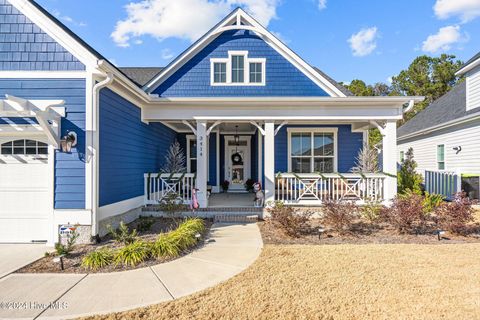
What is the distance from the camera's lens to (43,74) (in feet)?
18.7

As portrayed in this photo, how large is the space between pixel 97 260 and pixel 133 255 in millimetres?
562

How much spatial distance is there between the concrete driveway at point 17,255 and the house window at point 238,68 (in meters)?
7.80

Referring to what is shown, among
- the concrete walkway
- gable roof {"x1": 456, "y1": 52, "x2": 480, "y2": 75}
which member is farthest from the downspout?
gable roof {"x1": 456, "y1": 52, "x2": 480, "y2": 75}

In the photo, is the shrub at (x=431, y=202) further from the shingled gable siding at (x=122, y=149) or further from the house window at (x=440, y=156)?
the shingled gable siding at (x=122, y=149)

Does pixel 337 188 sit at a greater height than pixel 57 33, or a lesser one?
lesser

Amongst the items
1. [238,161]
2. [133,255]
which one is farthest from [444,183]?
[133,255]

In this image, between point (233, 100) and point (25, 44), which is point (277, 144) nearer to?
point (233, 100)

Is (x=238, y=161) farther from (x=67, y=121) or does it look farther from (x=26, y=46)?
(x=26, y=46)

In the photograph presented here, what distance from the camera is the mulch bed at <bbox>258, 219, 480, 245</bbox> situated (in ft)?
19.6

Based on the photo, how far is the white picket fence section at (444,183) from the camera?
35.9 feet

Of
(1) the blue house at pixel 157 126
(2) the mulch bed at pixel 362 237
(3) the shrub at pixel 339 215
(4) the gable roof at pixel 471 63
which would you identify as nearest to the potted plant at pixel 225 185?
(1) the blue house at pixel 157 126

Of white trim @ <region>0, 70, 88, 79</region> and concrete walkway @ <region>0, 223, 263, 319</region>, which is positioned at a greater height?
white trim @ <region>0, 70, 88, 79</region>

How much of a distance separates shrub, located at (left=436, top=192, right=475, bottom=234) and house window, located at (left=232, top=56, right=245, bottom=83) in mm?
7520

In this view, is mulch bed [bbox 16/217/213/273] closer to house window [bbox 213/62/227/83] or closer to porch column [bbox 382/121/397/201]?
porch column [bbox 382/121/397/201]
